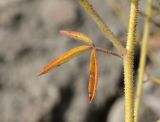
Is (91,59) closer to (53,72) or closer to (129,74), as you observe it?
(129,74)

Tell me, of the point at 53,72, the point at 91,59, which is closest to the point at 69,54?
the point at 91,59

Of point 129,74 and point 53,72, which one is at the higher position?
point 129,74

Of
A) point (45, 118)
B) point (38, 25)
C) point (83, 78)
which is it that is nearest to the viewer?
point (45, 118)

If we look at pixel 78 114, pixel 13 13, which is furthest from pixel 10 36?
pixel 78 114

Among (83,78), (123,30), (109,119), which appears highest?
(123,30)

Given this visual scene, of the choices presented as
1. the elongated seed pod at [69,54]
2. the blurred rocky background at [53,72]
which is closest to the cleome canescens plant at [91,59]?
the elongated seed pod at [69,54]

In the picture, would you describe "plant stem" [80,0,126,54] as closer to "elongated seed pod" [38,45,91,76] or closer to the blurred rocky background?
"elongated seed pod" [38,45,91,76]

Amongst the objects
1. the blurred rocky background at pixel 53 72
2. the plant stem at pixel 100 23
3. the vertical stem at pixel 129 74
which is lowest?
the blurred rocky background at pixel 53 72

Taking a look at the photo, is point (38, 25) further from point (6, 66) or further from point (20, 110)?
point (20, 110)

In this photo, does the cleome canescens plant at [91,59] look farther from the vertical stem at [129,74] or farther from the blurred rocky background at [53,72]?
the blurred rocky background at [53,72]
